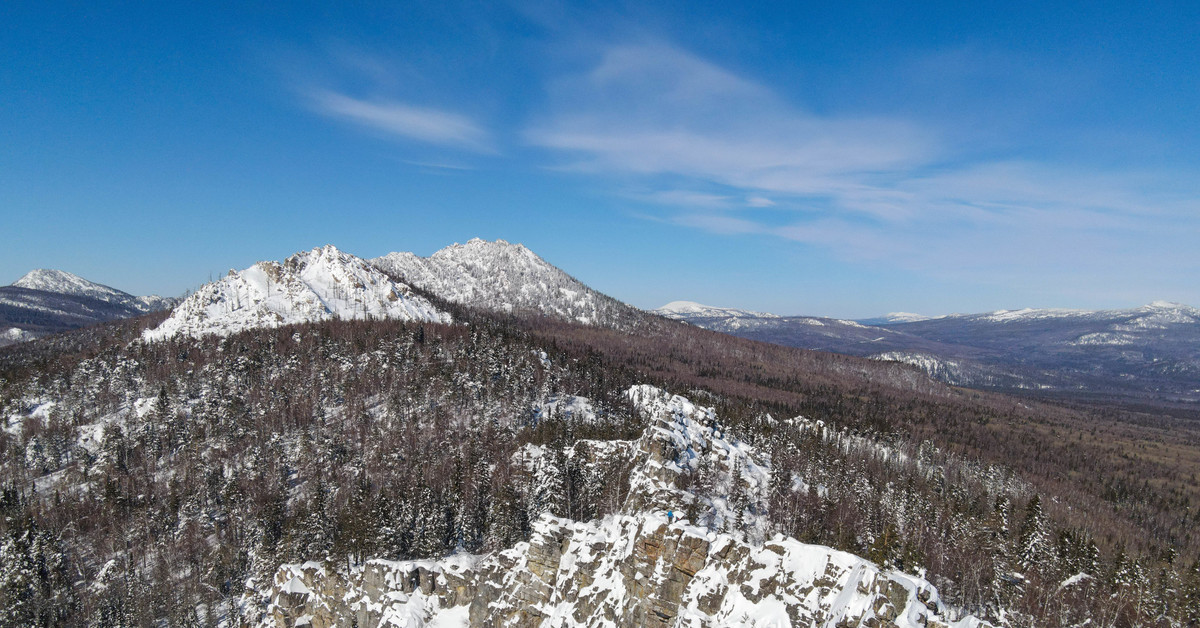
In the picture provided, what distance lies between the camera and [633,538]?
146 feet

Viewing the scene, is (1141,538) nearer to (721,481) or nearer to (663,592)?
(721,481)

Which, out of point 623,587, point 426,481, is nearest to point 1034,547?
point 623,587

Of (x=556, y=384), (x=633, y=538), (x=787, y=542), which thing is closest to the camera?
(x=787, y=542)

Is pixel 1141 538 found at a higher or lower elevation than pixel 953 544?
lower

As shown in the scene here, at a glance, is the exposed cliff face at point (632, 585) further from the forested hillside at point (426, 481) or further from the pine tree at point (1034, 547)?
the pine tree at point (1034, 547)

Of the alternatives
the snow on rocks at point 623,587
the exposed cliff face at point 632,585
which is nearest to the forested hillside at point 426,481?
the exposed cliff face at point 632,585

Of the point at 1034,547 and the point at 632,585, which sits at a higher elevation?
the point at 632,585

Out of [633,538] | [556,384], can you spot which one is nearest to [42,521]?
[556,384]

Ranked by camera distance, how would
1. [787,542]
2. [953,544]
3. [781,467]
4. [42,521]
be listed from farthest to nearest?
Result: [781,467]
[42,521]
[953,544]
[787,542]

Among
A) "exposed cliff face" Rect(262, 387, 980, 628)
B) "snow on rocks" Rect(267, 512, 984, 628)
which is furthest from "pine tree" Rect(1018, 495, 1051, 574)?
"snow on rocks" Rect(267, 512, 984, 628)

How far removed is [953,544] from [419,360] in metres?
133

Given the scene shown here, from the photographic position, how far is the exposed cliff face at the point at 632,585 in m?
31.2

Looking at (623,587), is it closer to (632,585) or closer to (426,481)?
(632,585)

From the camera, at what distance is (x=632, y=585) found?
42.4 m
